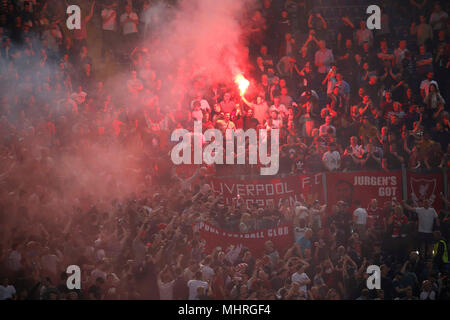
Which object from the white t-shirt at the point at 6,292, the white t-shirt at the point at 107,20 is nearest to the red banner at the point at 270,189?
Answer: the white t-shirt at the point at 6,292

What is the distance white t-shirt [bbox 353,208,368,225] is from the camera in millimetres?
8586

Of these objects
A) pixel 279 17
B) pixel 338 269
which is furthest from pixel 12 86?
pixel 338 269

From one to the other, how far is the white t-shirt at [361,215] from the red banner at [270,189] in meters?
0.54

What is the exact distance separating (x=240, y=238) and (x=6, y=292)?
9.92ft

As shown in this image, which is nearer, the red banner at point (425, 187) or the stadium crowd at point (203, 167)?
the stadium crowd at point (203, 167)

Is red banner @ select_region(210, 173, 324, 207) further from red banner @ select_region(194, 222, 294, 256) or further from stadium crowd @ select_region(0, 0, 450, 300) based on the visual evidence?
red banner @ select_region(194, 222, 294, 256)

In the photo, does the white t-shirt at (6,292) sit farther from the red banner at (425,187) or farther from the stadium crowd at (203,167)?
the red banner at (425,187)

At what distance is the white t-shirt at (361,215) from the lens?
859 centimetres

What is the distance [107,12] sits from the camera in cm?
1248

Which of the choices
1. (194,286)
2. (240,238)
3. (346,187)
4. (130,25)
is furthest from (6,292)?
(130,25)

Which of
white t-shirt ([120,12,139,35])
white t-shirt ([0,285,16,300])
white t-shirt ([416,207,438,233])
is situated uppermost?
white t-shirt ([120,12,139,35])

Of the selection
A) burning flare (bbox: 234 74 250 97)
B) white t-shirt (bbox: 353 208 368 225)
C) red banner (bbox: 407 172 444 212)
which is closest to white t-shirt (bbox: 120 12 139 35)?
burning flare (bbox: 234 74 250 97)

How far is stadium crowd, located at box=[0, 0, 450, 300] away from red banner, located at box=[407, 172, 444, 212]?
18 cm

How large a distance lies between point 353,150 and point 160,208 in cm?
337
